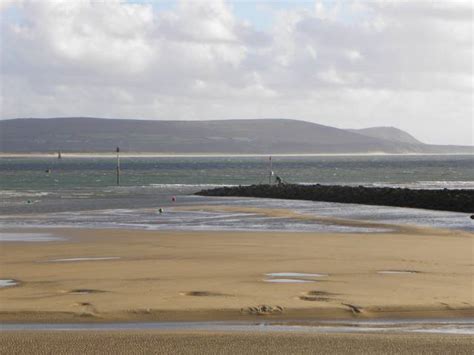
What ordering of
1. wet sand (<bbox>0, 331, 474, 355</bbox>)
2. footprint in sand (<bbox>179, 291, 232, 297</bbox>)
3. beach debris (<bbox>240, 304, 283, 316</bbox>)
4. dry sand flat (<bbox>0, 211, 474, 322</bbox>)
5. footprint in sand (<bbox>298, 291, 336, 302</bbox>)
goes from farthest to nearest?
footprint in sand (<bbox>179, 291, 232, 297</bbox>), footprint in sand (<bbox>298, 291, 336, 302</bbox>), dry sand flat (<bbox>0, 211, 474, 322</bbox>), beach debris (<bbox>240, 304, 283, 316</bbox>), wet sand (<bbox>0, 331, 474, 355</bbox>)

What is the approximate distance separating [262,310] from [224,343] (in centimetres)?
220

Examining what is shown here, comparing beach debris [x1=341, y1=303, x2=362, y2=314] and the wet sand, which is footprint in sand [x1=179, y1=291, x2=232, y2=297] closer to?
beach debris [x1=341, y1=303, x2=362, y2=314]

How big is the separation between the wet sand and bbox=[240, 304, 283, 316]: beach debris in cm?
149

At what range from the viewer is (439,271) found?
16.5 metres

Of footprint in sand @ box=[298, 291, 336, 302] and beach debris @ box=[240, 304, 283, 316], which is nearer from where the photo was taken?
beach debris @ box=[240, 304, 283, 316]

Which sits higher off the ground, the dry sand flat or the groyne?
the groyne

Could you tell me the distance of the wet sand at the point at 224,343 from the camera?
397 inches

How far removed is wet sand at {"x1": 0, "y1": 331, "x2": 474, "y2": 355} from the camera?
10.1 meters

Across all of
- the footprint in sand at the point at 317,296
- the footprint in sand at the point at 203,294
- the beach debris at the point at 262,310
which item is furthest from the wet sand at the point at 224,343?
the footprint in sand at the point at 203,294

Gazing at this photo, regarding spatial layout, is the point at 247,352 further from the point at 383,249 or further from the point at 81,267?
the point at 383,249

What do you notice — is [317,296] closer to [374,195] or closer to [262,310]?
[262,310]

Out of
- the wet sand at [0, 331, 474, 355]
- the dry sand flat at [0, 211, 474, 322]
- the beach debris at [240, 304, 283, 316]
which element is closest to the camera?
the wet sand at [0, 331, 474, 355]

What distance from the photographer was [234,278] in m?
15.5

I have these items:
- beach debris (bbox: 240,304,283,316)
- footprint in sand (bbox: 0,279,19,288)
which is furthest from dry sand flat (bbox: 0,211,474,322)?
footprint in sand (bbox: 0,279,19,288)
